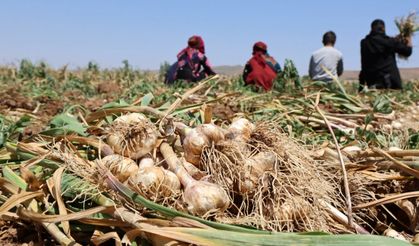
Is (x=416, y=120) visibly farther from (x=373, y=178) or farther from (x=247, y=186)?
(x=247, y=186)

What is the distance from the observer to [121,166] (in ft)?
4.72

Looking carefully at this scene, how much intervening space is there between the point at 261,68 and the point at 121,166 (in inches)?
225

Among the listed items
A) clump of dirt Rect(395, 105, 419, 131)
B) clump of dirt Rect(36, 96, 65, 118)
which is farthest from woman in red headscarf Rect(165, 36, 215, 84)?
clump of dirt Rect(395, 105, 419, 131)

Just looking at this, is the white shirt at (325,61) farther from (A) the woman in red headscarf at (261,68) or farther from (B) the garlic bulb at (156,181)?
(B) the garlic bulb at (156,181)

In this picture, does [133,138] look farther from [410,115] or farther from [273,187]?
[410,115]

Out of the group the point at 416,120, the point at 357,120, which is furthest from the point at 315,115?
the point at 416,120

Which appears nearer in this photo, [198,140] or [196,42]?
[198,140]

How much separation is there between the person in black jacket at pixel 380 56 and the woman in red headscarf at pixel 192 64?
2022 millimetres

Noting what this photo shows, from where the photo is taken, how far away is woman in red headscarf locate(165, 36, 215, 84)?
7348 mm

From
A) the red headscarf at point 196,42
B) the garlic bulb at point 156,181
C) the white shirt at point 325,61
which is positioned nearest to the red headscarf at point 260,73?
the white shirt at point 325,61

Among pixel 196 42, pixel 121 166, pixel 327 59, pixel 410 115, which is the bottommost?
pixel 410 115

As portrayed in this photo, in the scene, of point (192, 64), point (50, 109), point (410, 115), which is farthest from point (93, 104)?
point (192, 64)

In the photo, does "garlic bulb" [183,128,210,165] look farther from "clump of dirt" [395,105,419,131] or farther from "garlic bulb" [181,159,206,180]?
"clump of dirt" [395,105,419,131]

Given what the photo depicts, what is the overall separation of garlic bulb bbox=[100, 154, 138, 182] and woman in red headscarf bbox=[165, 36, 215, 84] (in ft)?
19.3
